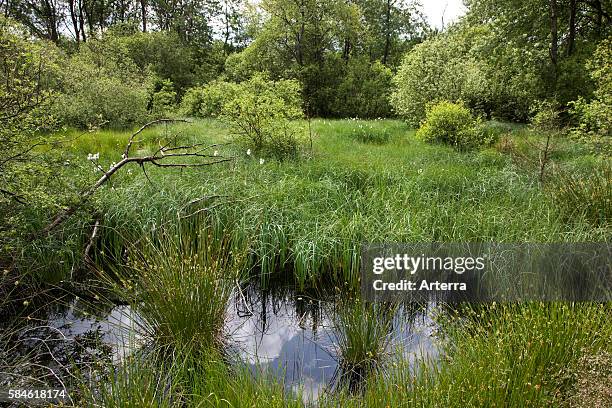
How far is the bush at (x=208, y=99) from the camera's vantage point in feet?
33.5

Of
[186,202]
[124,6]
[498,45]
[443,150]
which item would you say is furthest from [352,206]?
[124,6]

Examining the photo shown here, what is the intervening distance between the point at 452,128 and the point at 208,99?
6732 mm

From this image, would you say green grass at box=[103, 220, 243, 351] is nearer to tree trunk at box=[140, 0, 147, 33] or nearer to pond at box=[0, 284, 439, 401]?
pond at box=[0, 284, 439, 401]

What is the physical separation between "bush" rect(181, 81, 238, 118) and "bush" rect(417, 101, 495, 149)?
4.52 m

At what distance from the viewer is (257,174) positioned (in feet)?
18.0

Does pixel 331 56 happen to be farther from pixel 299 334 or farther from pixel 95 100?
pixel 299 334

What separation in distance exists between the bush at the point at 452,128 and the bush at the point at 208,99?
452 cm

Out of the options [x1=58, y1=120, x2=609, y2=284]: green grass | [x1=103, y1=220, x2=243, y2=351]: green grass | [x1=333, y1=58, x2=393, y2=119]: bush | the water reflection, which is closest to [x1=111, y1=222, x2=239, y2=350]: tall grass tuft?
[x1=103, y1=220, x2=243, y2=351]: green grass

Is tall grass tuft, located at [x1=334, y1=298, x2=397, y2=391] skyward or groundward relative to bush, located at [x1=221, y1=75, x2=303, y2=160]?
groundward

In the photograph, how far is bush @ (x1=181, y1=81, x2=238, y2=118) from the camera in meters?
10.2

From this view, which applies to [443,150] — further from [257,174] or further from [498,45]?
[498,45]

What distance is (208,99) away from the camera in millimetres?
11477

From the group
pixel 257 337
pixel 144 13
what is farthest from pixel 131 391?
pixel 144 13

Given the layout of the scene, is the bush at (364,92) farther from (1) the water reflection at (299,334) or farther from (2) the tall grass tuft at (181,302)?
(2) the tall grass tuft at (181,302)
